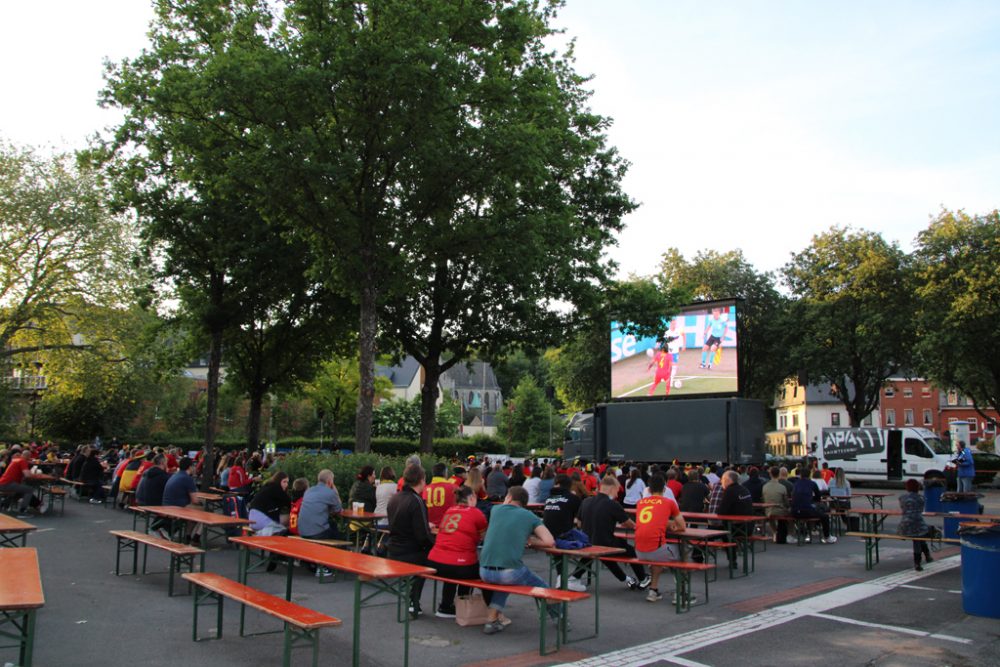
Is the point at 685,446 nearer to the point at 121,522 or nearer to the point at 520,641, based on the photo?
the point at 121,522

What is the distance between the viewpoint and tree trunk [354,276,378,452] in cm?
1745

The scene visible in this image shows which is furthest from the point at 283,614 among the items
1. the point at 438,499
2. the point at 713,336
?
the point at 713,336

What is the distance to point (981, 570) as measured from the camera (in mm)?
8742

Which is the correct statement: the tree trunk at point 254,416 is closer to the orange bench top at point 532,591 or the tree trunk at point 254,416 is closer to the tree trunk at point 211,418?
the tree trunk at point 211,418

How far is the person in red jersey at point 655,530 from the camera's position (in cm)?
972

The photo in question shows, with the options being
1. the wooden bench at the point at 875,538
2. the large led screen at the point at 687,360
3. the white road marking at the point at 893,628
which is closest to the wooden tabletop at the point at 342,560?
the white road marking at the point at 893,628

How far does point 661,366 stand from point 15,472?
25.0 m

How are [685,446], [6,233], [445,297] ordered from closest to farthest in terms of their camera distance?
[445,297]
[685,446]
[6,233]

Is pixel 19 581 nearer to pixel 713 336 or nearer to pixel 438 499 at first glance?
pixel 438 499

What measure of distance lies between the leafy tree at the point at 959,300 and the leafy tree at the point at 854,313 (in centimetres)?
217

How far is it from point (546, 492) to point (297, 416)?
5077 centimetres

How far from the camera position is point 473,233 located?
18281 millimetres

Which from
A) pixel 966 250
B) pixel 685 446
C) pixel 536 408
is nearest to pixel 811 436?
pixel 536 408

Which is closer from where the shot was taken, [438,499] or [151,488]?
[438,499]
